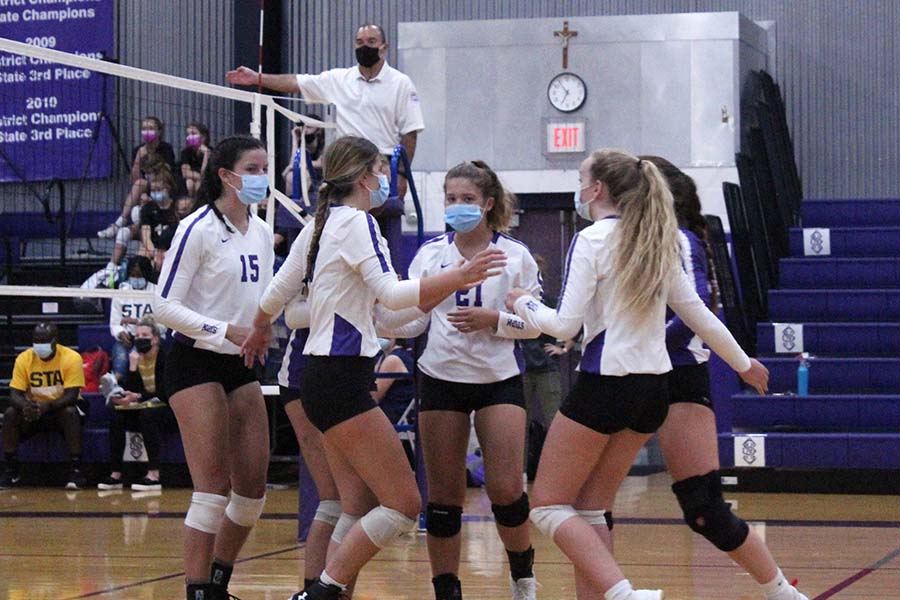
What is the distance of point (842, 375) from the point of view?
1160 centimetres

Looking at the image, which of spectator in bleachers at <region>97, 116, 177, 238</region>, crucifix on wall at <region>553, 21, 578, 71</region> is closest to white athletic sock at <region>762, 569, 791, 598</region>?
spectator in bleachers at <region>97, 116, 177, 238</region>

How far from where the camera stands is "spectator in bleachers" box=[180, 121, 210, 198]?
11625 mm

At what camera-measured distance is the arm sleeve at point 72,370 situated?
38.2 ft

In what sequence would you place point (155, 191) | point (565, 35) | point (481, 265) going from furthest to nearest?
point (565, 35) → point (155, 191) → point (481, 265)

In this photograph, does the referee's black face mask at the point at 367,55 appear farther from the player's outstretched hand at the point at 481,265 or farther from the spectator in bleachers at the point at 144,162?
the player's outstretched hand at the point at 481,265

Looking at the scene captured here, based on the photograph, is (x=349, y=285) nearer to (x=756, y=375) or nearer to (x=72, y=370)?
(x=756, y=375)

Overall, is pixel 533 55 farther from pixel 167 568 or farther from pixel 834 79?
pixel 167 568

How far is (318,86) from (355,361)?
3858 millimetres

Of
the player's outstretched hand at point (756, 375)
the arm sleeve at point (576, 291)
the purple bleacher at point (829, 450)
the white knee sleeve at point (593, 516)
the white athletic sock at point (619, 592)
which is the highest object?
the arm sleeve at point (576, 291)

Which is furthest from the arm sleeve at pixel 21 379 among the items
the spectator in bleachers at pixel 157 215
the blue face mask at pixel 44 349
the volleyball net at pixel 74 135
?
the volleyball net at pixel 74 135

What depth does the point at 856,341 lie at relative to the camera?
Result: 11945 millimetres

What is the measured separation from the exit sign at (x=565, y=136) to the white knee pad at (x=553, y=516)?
9213mm

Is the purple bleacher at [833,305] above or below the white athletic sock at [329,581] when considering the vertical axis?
above

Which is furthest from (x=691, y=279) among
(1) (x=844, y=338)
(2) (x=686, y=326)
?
(1) (x=844, y=338)
